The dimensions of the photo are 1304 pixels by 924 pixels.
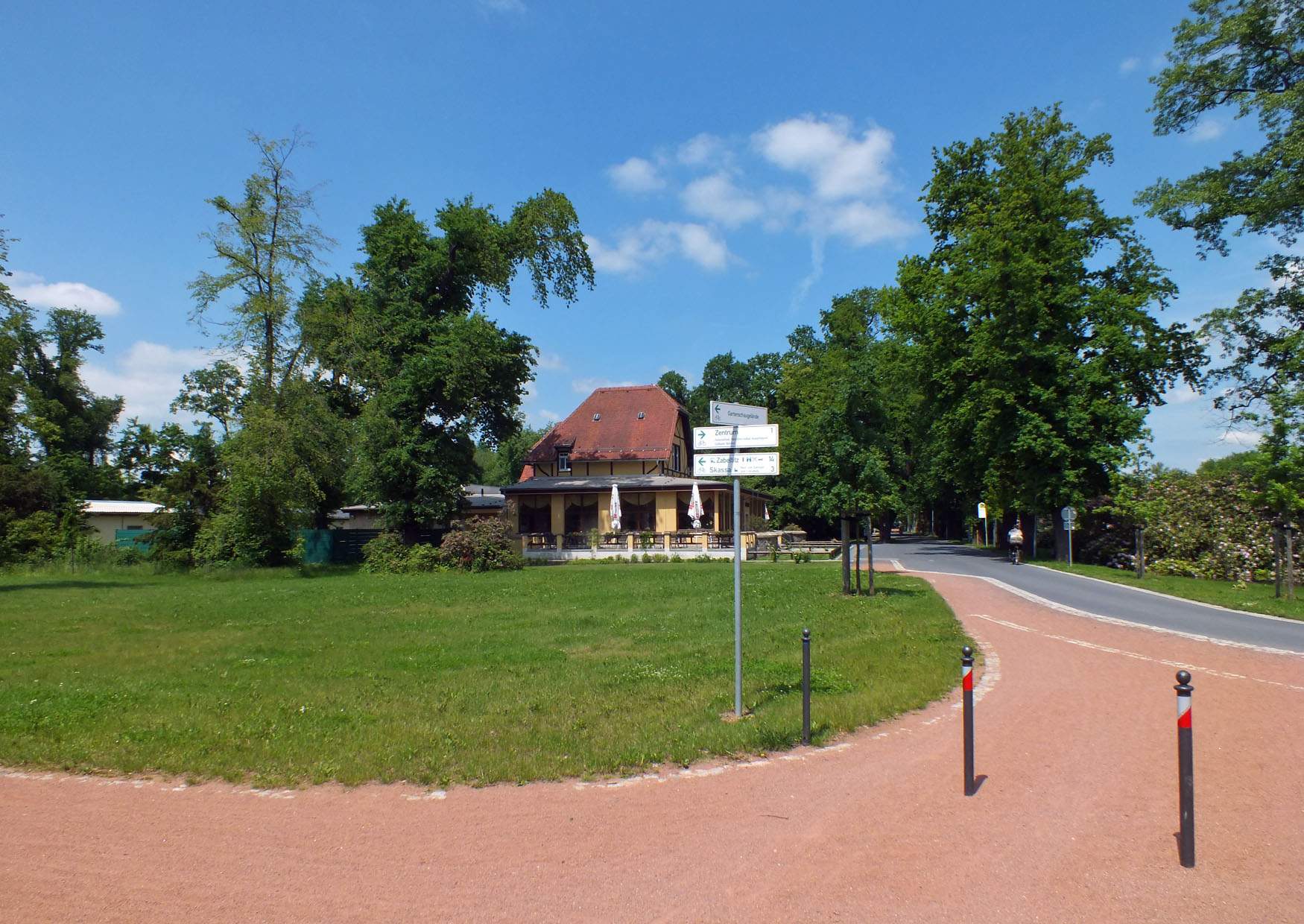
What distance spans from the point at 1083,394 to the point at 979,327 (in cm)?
496

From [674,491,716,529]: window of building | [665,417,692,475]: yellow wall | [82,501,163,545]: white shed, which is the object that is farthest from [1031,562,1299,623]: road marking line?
[82,501,163,545]: white shed

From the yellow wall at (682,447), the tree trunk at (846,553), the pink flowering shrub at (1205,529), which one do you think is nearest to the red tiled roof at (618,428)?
the yellow wall at (682,447)

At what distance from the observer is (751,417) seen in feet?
27.2

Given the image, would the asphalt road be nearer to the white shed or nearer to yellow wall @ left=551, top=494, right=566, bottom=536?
yellow wall @ left=551, top=494, right=566, bottom=536

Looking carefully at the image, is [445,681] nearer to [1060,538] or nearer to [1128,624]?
[1128,624]

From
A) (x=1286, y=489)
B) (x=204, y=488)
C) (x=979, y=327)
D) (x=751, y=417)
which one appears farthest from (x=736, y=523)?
(x=204, y=488)

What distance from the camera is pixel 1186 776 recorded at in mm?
4691

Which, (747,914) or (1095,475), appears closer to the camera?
(747,914)

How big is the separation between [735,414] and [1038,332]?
98.3 feet

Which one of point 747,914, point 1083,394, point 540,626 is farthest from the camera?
point 1083,394

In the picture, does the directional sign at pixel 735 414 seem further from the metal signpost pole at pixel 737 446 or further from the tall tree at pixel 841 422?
the tall tree at pixel 841 422

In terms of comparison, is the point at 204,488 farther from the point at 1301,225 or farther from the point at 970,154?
the point at 1301,225

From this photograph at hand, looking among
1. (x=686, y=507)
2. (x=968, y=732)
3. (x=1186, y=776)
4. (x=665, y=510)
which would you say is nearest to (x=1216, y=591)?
(x=968, y=732)

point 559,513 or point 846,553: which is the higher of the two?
point 559,513
